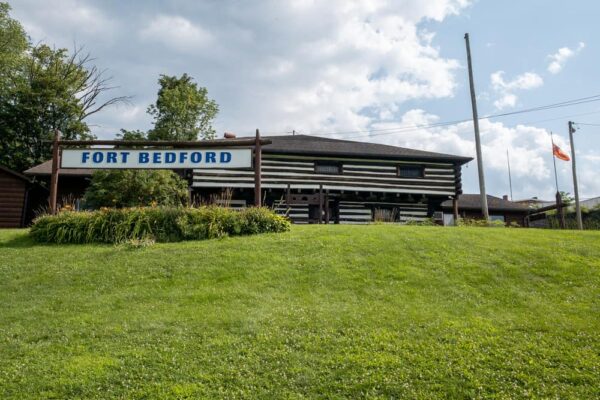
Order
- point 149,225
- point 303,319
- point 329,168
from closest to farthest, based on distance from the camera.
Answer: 1. point 303,319
2. point 149,225
3. point 329,168

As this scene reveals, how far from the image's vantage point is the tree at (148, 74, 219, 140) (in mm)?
29578

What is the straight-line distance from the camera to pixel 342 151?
24891 mm

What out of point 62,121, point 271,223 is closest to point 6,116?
point 62,121

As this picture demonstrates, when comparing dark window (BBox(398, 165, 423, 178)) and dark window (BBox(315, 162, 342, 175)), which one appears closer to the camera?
dark window (BBox(315, 162, 342, 175))

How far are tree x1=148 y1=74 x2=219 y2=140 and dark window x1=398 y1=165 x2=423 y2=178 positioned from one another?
12508 mm

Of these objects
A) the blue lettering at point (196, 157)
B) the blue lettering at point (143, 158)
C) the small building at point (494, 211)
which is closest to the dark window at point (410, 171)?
the small building at point (494, 211)

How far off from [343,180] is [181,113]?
38.1 feet

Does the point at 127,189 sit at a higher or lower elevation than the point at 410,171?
lower

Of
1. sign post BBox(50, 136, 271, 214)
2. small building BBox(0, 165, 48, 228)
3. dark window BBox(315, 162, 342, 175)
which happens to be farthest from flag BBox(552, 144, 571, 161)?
small building BBox(0, 165, 48, 228)

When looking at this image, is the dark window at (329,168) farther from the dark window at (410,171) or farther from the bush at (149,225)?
the bush at (149,225)

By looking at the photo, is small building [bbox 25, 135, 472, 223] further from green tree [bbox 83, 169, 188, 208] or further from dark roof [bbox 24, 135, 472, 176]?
green tree [bbox 83, 169, 188, 208]

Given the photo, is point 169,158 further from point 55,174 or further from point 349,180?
point 349,180

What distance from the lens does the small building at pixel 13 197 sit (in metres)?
22.0

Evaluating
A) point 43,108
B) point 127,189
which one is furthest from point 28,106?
point 127,189
